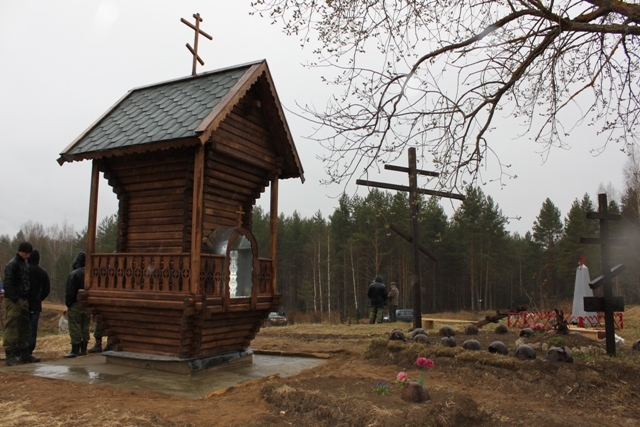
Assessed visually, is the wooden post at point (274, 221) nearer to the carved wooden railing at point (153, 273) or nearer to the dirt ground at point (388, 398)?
the carved wooden railing at point (153, 273)

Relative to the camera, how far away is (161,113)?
31.2 feet

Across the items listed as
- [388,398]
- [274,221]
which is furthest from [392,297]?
[388,398]

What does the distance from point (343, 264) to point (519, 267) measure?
2087cm

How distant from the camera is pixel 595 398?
7.07m

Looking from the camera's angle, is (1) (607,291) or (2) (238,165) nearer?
(1) (607,291)

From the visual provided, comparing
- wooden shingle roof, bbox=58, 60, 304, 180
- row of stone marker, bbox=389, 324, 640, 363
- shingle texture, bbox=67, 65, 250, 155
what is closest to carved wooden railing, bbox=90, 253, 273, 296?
wooden shingle roof, bbox=58, 60, 304, 180

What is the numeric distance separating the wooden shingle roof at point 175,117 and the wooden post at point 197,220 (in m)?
0.39

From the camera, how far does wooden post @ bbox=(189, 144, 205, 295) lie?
798 cm

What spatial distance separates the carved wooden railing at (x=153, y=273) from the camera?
8.20 m

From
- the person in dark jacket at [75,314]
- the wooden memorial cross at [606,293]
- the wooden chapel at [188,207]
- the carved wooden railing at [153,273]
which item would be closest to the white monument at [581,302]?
the wooden memorial cross at [606,293]

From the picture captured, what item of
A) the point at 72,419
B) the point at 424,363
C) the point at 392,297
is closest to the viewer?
the point at 72,419

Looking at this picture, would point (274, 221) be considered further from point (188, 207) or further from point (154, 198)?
point (154, 198)

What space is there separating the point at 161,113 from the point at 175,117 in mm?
645

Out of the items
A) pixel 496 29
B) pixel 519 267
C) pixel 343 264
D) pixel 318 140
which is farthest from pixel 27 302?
pixel 519 267
